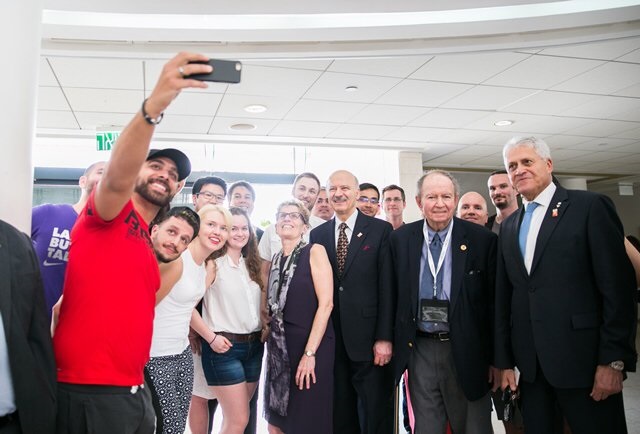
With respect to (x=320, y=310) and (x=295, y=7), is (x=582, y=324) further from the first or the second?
(x=295, y=7)

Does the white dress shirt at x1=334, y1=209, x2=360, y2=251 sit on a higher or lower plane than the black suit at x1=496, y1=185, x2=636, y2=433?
higher

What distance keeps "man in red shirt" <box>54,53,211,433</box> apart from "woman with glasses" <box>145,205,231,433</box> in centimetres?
54

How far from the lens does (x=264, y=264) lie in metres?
3.15

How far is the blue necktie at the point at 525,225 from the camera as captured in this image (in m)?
2.26

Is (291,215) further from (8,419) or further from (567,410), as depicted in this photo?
(8,419)

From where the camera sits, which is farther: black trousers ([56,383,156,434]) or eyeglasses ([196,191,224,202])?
eyeglasses ([196,191,224,202])

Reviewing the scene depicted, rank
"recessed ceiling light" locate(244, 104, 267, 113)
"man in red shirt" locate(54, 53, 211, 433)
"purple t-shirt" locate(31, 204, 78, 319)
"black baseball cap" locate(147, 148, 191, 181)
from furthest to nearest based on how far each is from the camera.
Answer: "recessed ceiling light" locate(244, 104, 267, 113) → "purple t-shirt" locate(31, 204, 78, 319) → "black baseball cap" locate(147, 148, 191, 181) → "man in red shirt" locate(54, 53, 211, 433)

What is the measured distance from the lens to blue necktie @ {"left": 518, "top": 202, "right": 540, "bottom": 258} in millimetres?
2258

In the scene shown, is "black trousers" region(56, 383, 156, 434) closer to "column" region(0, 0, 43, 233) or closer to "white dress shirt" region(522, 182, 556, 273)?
"column" region(0, 0, 43, 233)

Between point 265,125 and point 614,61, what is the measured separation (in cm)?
396

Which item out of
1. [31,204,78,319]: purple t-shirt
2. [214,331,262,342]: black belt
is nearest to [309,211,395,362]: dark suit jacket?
[214,331,262,342]: black belt

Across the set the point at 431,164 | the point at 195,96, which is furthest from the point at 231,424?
the point at 431,164

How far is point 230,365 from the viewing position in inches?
103

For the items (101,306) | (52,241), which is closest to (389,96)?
(52,241)
